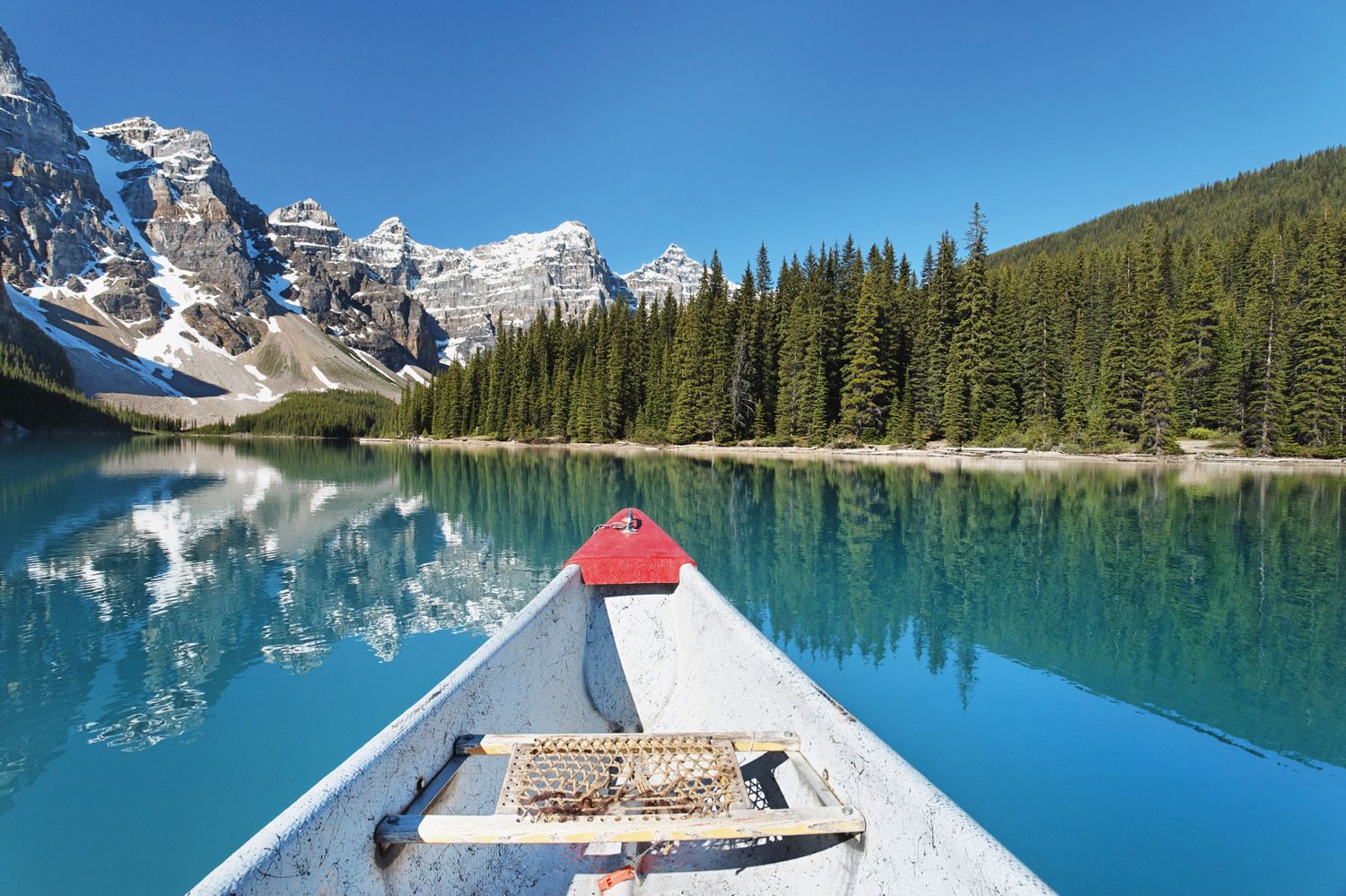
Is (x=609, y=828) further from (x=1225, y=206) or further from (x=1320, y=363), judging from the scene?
(x=1225, y=206)

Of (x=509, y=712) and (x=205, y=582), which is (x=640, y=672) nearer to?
(x=509, y=712)

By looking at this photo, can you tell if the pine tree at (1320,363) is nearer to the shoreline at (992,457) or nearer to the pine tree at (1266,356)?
the pine tree at (1266,356)

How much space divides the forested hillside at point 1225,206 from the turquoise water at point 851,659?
88.4 meters

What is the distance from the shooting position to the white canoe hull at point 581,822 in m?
1.86

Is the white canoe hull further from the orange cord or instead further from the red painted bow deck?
the red painted bow deck

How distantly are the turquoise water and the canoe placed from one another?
2.18 metres

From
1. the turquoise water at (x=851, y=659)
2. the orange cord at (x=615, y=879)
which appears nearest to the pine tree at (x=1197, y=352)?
the turquoise water at (x=851, y=659)

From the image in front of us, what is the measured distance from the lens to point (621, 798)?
2.66 meters

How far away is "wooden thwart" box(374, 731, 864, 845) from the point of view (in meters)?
2.21

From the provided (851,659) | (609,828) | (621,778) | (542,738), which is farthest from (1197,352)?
(609,828)

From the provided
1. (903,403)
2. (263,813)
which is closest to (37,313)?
(903,403)

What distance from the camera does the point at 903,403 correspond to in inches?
1911

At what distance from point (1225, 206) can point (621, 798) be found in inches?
5410

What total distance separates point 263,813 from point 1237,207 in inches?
5304
